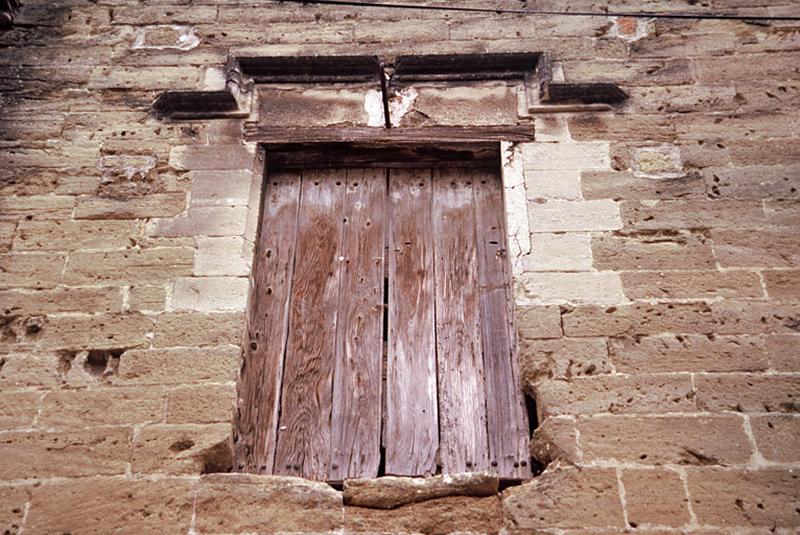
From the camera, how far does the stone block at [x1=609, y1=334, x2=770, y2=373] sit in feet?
10.2

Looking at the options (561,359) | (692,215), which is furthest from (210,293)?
(692,215)

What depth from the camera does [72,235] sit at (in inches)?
140

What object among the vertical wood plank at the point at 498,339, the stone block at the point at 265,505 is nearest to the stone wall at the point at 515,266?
the stone block at the point at 265,505

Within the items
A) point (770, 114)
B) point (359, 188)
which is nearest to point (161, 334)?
point (359, 188)

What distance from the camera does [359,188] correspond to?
3914 millimetres

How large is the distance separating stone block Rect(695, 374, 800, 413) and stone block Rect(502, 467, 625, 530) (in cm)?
48

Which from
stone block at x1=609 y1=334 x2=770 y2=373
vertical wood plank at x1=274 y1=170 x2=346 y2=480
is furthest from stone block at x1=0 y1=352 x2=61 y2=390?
stone block at x1=609 y1=334 x2=770 y2=373

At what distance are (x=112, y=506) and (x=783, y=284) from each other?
2591mm

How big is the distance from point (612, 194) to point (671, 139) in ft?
1.51

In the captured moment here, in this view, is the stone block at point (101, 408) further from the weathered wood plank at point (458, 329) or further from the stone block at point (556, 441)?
the stone block at point (556, 441)

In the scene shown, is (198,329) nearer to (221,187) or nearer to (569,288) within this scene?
(221,187)

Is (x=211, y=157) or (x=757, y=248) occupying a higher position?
(x=211, y=157)

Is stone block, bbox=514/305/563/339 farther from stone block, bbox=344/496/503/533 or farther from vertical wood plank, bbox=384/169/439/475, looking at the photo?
stone block, bbox=344/496/503/533

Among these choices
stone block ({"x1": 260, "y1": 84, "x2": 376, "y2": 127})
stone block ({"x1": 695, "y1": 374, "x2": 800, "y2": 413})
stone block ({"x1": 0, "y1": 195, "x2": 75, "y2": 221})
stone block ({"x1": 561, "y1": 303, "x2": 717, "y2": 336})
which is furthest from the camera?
stone block ({"x1": 260, "y1": 84, "x2": 376, "y2": 127})
